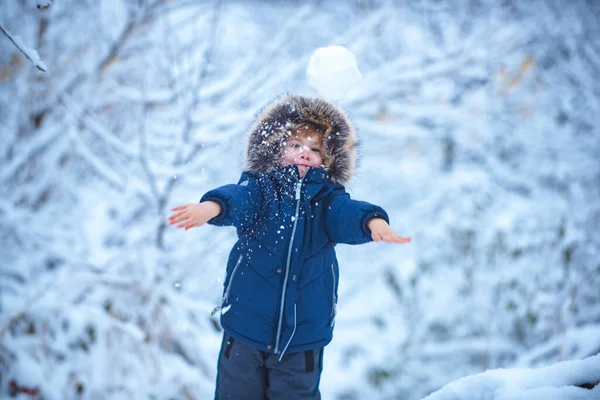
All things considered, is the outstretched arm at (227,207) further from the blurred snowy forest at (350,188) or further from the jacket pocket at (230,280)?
the blurred snowy forest at (350,188)

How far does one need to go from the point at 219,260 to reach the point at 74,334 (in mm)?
1210

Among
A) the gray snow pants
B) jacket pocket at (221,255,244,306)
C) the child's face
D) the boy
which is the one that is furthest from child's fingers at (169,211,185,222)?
the gray snow pants

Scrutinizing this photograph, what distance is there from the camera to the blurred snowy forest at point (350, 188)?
267 centimetres

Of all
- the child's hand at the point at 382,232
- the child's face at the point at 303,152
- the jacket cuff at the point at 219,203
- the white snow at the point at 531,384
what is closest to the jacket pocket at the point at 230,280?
the jacket cuff at the point at 219,203

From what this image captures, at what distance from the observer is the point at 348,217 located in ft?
4.21

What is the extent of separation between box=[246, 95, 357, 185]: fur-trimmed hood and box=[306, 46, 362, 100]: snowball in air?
16.4 inches

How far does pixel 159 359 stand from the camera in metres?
2.60

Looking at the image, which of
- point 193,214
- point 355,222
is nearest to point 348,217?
point 355,222

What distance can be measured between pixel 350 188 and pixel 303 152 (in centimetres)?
30

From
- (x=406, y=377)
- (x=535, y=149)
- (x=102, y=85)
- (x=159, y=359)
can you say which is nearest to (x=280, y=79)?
(x=102, y=85)

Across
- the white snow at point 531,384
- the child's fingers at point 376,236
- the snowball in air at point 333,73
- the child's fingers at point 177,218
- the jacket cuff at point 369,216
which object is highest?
the snowball in air at point 333,73

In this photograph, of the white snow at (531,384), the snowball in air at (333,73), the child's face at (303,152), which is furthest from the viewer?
the snowball in air at (333,73)

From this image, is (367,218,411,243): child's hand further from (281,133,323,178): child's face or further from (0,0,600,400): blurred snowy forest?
(0,0,600,400): blurred snowy forest

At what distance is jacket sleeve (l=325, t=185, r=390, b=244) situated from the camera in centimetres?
123
